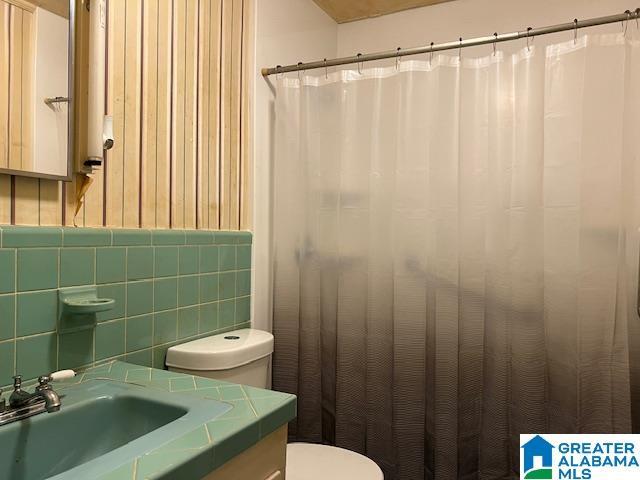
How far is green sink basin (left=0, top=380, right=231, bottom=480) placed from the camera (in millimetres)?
886

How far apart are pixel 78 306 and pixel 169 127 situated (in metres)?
0.66

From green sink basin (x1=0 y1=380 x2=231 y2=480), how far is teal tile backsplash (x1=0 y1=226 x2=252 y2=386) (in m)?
0.14

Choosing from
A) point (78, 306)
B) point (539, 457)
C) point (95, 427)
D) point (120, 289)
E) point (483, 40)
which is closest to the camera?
point (95, 427)

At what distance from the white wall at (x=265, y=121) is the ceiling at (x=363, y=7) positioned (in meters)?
0.28

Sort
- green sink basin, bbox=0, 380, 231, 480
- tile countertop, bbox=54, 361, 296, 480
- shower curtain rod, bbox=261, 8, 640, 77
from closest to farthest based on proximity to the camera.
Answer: tile countertop, bbox=54, 361, 296, 480
green sink basin, bbox=0, 380, 231, 480
shower curtain rod, bbox=261, 8, 640, 77

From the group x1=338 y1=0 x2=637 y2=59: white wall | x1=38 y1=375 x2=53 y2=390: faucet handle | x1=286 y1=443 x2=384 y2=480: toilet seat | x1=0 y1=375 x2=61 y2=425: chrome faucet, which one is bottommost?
x1=286 y1=443 x2=384 y2=480: toilet seat

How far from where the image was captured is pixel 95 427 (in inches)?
40.8

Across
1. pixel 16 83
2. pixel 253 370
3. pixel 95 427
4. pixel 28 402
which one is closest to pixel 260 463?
pixel 95 427

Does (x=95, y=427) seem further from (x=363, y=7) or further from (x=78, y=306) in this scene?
(x=363, y=7)

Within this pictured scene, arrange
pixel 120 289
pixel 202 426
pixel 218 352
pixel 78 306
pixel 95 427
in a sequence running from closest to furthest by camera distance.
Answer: pixel 202 426
pixel 95 427
pixel 78 306
pixel 120 289
pixel 218 352

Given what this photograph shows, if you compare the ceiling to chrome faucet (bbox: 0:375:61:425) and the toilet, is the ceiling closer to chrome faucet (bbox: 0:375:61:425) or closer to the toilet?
the toilet

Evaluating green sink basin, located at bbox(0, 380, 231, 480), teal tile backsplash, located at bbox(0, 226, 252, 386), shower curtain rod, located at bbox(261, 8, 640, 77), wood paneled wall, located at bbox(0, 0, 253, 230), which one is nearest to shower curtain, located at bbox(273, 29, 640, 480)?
shower curtain rod, located at bbox(261, 8, 640, 77)

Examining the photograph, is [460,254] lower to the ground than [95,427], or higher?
higher

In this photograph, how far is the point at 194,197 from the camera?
162cm
